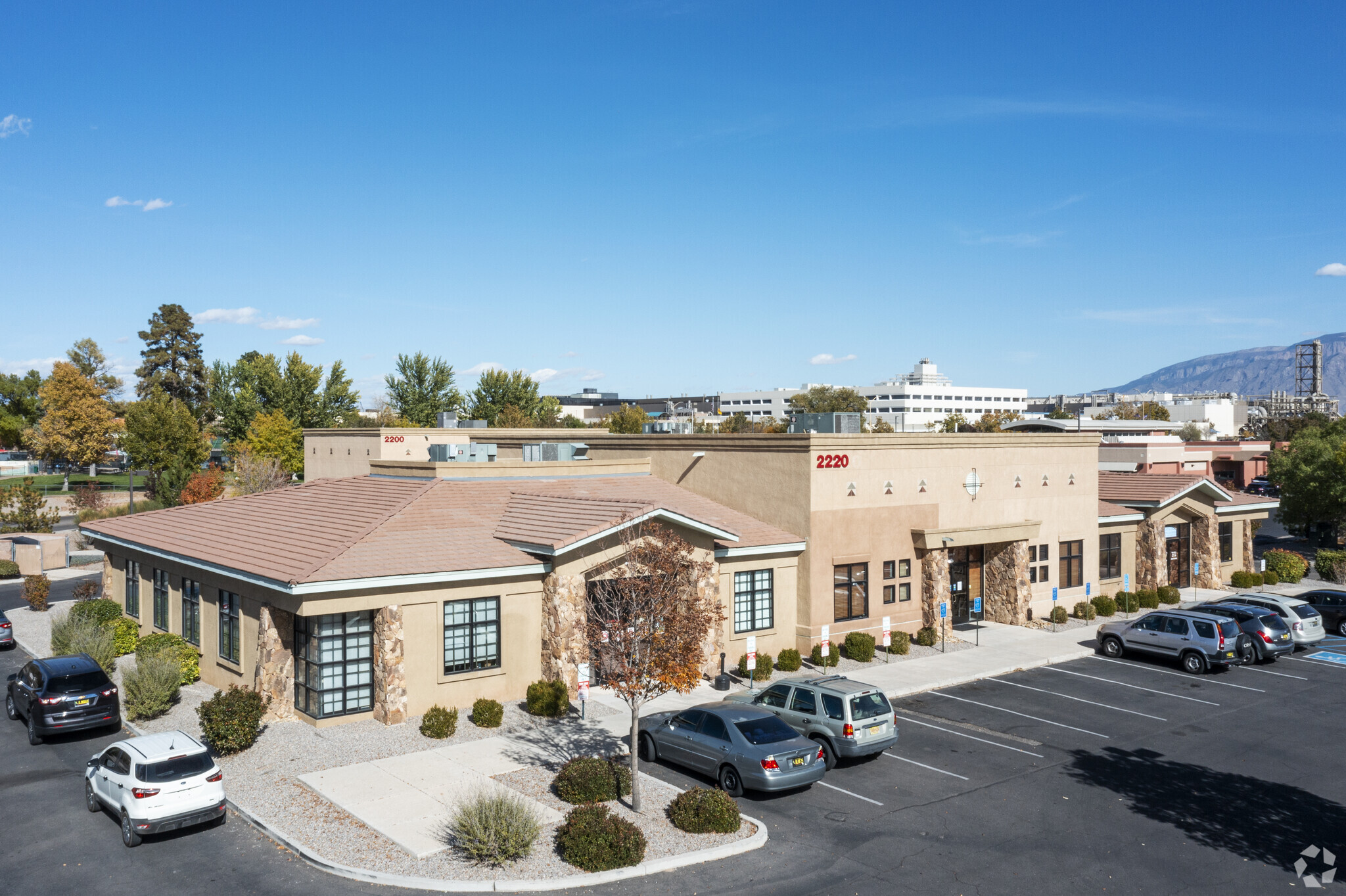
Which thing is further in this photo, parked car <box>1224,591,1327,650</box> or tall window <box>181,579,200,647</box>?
parked car <box>1224,591,1327,650</box>

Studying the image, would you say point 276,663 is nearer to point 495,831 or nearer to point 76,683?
point 76,683

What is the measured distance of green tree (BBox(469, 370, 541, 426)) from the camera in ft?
304

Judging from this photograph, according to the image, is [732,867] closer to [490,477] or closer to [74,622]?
[490,477]

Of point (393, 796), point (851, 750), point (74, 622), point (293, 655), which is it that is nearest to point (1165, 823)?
point (851, 750)

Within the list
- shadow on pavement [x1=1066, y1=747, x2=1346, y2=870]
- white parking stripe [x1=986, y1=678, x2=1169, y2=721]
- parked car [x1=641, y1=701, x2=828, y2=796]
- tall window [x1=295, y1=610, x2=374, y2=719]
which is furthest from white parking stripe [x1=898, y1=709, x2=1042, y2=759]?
tall window [x1=295, y1=610, x2=374, y2=719]

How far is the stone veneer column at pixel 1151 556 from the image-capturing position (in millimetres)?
43250

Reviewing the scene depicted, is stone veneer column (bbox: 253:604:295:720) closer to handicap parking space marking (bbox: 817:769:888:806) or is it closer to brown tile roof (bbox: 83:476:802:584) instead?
brown tile roof (bbox: 83:476:802:584)

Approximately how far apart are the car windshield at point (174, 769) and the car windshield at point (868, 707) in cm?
1290

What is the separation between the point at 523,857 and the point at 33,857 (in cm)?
837

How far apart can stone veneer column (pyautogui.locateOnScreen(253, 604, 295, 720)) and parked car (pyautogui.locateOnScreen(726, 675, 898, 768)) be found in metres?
12.1

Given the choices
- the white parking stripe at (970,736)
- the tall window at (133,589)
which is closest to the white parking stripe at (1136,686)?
the white parking stripe at (970,736)

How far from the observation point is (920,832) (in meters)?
17.2

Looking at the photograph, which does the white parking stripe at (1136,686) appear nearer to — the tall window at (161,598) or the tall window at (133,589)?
the tall window at (161,598)

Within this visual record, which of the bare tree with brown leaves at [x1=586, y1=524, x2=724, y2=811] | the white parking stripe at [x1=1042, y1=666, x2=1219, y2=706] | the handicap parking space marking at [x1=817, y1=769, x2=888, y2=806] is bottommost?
the white parking stripe at [x1=1042, y1=666, x2=1219, y2=706]
